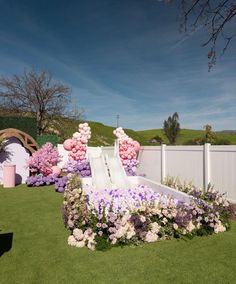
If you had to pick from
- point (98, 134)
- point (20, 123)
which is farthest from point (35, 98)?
point (98, 134)

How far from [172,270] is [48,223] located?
382cm

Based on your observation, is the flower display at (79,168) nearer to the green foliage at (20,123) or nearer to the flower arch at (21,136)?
the flower arch at (21,136)

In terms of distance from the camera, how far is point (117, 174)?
12.9 m

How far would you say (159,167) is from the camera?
13.4 meters

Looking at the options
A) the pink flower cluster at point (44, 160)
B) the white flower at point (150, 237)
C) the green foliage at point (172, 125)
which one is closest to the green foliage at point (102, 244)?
the white flower at point (150, 237)

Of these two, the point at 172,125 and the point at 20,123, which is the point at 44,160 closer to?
the point at 20,123

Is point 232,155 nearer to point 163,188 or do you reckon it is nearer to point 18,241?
point 163,188

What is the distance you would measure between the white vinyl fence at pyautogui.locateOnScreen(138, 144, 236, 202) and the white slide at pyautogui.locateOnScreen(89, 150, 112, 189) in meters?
2.36

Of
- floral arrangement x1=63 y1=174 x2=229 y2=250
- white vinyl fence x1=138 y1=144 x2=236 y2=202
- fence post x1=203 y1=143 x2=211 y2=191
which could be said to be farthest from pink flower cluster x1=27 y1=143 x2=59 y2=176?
floral arrangement x1=63 y1=174 x2=229 y2=250

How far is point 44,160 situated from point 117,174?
3.85 meters

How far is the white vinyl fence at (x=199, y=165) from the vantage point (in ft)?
30.0

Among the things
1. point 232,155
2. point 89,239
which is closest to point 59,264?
point 89,239

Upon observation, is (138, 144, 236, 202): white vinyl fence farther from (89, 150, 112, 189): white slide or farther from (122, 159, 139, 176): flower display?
(89, 150, 112, 189): white slide

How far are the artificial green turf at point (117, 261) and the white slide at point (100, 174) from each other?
196 inches
